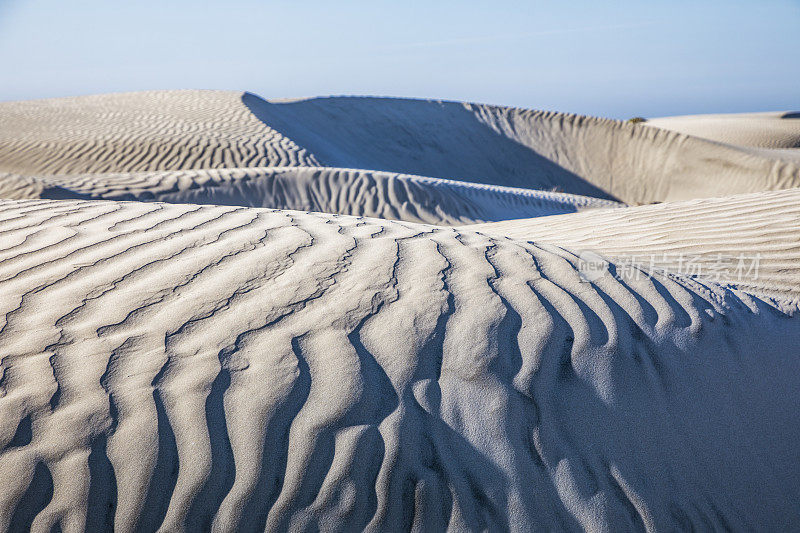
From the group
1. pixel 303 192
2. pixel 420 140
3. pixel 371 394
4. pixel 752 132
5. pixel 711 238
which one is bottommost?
pixel 752 132

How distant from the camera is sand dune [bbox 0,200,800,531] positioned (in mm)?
1434

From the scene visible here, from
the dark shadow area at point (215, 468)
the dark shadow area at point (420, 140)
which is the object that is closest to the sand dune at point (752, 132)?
the dark shadow area at point (420, 140)

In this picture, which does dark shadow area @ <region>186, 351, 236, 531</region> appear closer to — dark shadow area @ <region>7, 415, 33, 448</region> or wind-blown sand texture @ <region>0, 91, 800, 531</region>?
wind-blown sand texture @ <region>0, 91, 800, 531</region>

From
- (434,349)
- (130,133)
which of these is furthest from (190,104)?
(434,349)

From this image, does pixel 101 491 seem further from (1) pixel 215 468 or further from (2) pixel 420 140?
(2) pixel 420 140

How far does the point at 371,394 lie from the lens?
1.64 metres

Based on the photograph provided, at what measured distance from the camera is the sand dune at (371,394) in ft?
4.70

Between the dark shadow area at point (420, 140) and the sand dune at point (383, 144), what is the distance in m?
0.05

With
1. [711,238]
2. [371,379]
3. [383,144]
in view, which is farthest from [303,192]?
[383,144]

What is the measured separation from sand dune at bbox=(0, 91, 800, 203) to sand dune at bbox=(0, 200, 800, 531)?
28.1 feet

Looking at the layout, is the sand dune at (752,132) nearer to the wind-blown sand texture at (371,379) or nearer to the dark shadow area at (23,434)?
the wind-blown sand texture at (371,379)

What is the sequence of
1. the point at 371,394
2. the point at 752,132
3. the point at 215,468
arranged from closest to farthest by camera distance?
the point at 215,468
the point at 371,394
the point at 752,132

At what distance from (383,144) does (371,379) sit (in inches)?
562

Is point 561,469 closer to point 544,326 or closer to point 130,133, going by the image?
point 544,326
